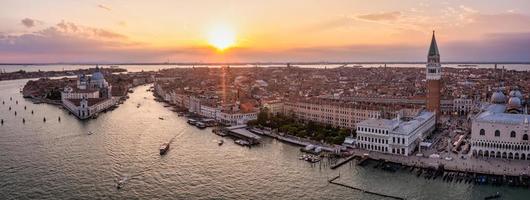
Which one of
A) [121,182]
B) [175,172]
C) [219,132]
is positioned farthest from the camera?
[219,132]

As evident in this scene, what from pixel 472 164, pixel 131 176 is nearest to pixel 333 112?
pixel 472 164

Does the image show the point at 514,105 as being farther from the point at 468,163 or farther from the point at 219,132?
the point at 219,132

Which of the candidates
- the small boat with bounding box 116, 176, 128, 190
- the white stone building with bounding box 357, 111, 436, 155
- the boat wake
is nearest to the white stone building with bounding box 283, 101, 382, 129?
the white stone building with bounding box 357, 111, 436, 155

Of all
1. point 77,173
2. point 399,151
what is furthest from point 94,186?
point 399,151

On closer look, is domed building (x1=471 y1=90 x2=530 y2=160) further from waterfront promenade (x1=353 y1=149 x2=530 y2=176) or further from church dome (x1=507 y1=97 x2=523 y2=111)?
church dome (x1=507 y1=97 x2=523 y2=111)

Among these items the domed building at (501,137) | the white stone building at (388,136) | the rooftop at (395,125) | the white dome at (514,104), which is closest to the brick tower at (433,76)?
the white dome at (514,104)

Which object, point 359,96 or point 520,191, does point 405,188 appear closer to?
point 520,191
